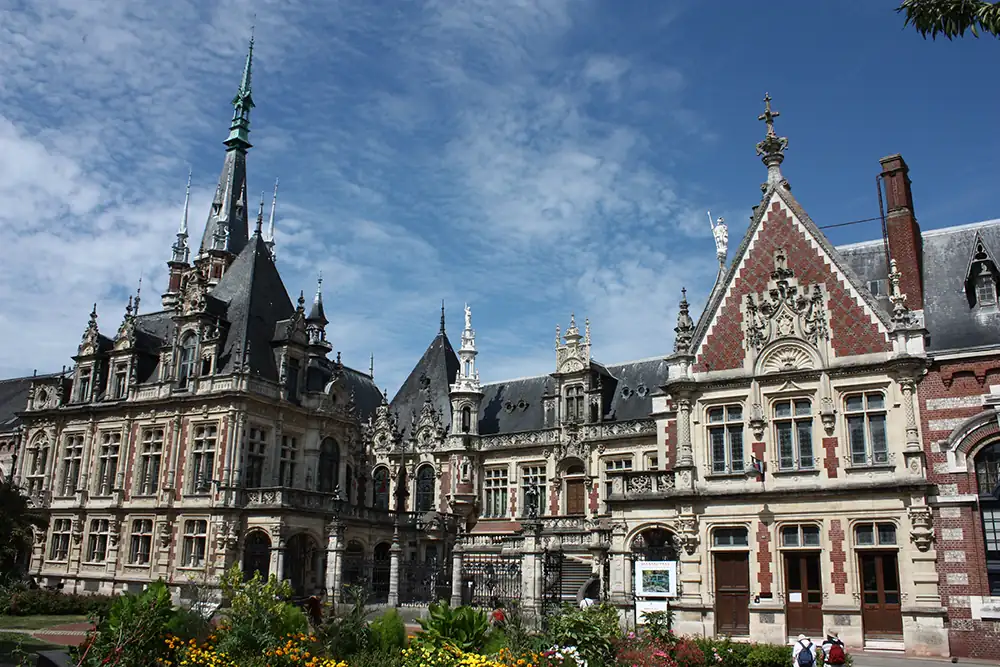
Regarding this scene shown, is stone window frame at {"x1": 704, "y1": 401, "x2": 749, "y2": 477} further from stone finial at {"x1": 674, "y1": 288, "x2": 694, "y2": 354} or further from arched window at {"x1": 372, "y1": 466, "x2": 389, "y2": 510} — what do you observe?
arched window at {"x1": 372, "y1": 466, "x2": 389, "y2": 510}

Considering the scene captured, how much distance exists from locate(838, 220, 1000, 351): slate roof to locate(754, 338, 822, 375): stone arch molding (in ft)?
11.8

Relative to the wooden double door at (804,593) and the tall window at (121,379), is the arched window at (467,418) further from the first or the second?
the wooden double door at (804,593)

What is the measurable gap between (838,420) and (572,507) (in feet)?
56.5

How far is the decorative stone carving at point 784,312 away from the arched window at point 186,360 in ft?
87.6

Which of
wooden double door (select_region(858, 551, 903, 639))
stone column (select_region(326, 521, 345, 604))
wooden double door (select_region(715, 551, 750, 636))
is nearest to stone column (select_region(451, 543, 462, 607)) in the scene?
stone column (select_region(326, 521, 345, 604))

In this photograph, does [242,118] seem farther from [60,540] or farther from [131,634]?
[131,634]

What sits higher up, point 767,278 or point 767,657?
point 767,278

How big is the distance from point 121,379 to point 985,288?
39.7 meters

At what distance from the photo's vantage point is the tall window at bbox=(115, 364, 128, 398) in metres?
44.6

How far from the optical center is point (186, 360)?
4253 cm

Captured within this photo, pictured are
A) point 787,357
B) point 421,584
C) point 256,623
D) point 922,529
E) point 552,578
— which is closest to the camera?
point 256,623

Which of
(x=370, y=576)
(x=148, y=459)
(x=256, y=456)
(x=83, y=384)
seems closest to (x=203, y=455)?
(x=256, y=456)

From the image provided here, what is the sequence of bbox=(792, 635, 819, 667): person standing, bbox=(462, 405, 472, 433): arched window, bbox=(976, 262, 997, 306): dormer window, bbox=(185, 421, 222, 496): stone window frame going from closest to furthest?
bbox=(792, 635, 819, 667): person standing → bbox=(976, 262, 997, 306): dormer window → bbox=(185, 421, 222, 496): stone window frame → bbox=(462, 405, 472, 433): arched window

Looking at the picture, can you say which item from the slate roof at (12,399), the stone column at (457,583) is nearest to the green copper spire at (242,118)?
the slate roof at (12,399)
